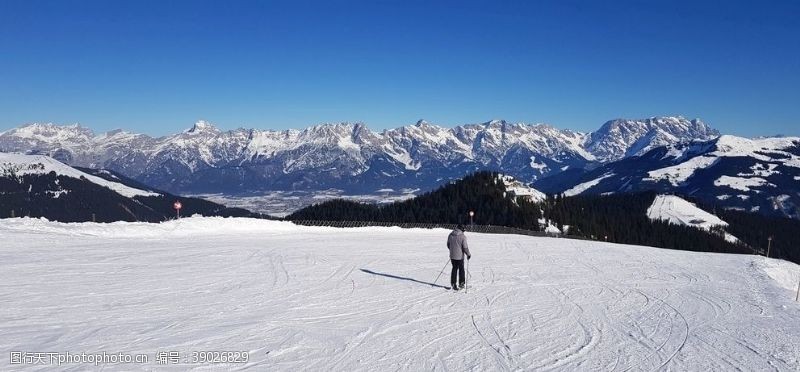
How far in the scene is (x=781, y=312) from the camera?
16.5 metres

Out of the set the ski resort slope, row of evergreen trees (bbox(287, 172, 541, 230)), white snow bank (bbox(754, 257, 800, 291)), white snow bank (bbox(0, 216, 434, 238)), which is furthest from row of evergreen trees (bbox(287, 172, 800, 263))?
the ski resort slope

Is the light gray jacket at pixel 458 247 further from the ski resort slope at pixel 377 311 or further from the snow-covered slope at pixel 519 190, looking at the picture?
the snow-covered slope at pixel 519 190

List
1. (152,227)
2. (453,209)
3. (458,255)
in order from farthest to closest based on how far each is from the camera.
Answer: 1. (453,209)
2. (152,227)
3. (458,255)

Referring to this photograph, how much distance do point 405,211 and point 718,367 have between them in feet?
381

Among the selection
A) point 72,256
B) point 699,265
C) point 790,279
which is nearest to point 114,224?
point 72,256

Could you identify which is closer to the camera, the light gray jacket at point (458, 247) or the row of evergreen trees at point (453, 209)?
the light gray jacket at point (458, 247)

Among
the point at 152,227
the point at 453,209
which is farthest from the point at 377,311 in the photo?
the point at 453,209

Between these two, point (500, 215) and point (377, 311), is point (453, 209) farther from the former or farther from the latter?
point (377, 311)

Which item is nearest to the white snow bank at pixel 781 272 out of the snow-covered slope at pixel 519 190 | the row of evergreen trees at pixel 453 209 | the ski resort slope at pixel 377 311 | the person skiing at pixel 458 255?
the ski resort slope at pixel 377 311

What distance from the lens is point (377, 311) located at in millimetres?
14367

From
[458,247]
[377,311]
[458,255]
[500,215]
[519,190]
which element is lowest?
[377,311]

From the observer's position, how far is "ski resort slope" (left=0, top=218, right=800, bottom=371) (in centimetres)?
1048

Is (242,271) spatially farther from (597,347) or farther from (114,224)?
(114,224)

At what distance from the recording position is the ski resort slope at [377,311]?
10477 millimetres
